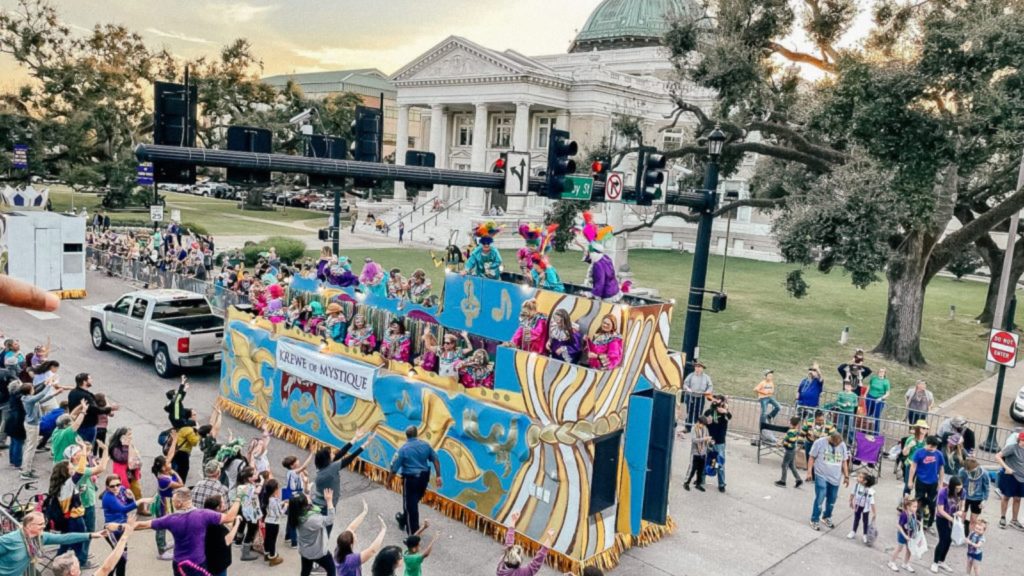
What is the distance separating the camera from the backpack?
25.9 feet

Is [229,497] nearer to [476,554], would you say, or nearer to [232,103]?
[476,554]

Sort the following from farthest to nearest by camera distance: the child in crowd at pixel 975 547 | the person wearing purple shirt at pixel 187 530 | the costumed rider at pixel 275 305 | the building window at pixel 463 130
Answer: the building window at pixel 463 130, the costumed rider at pixel 275 305, the child in crowd at pixel 975 547, the person wearing purple shirt at pixel 187 530

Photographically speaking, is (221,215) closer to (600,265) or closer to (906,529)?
(600,265)

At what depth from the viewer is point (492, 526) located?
393 inches

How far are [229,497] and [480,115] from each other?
60.0m

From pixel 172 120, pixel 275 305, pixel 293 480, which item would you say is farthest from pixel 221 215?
pixel 293 480

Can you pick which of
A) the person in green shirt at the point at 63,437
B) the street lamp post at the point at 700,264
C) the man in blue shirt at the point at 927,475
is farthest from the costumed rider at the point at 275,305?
the man in blue shirt at the point at 927,475

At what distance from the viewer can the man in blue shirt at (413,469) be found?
31.1ft

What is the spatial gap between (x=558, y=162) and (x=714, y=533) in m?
6.90

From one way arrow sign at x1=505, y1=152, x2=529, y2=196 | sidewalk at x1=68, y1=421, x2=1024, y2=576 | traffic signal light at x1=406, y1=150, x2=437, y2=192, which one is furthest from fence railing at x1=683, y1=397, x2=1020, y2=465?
traffic signal light at x1=406, y1=150, x2=437, y2=192

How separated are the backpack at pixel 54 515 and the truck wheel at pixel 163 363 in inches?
344

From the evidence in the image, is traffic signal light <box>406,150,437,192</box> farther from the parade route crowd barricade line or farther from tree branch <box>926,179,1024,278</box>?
tree branch <box>926,179,1024,278</box>

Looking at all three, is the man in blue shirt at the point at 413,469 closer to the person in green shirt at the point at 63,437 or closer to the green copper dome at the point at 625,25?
the person in green shirt at the point at 63,437

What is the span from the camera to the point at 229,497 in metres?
8.80
